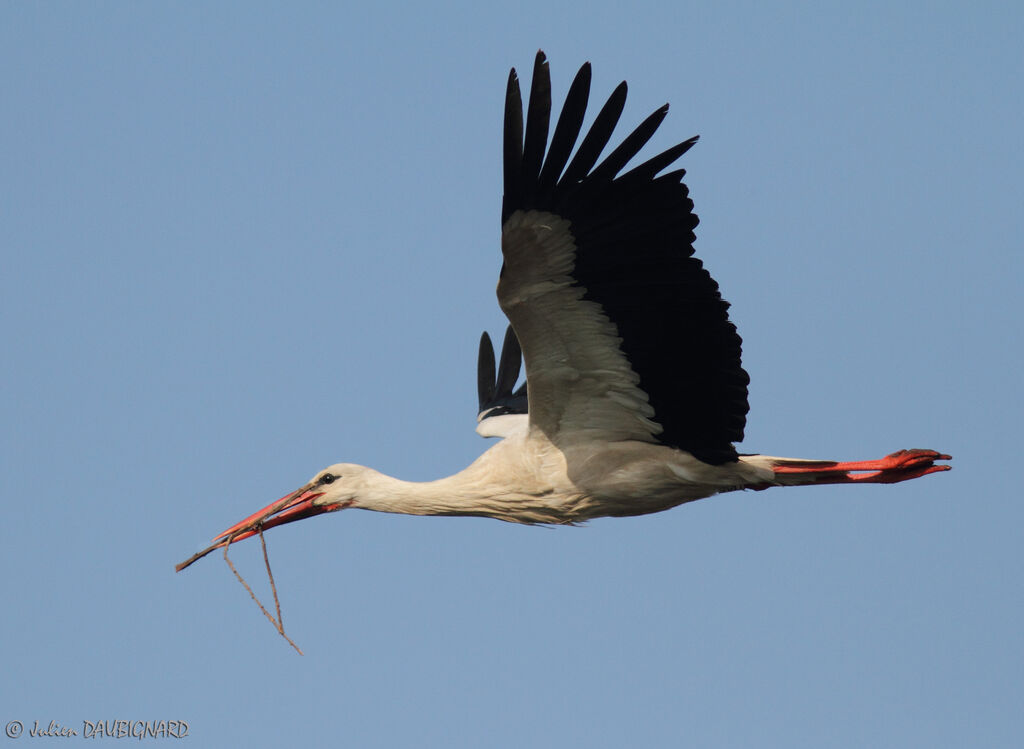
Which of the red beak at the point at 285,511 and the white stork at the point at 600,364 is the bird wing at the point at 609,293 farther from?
the red beak at the point at 285,511

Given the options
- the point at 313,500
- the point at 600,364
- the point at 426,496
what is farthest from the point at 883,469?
the point at 313,500

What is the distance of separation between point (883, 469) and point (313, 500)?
410 cm

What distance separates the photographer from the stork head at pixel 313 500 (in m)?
10.1

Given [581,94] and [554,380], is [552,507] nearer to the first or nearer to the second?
[554,380]

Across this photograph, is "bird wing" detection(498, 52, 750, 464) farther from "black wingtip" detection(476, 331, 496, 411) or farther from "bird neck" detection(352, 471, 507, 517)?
"black wingtip" detection(476, 331, 496, 411)

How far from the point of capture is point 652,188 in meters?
8.19

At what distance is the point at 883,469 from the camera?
966 centimetres

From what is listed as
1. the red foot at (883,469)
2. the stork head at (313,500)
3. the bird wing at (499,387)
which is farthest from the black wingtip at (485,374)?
the red foot at (883,469)

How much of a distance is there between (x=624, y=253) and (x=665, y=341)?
688mm

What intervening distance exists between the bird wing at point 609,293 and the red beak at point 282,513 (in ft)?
6.35

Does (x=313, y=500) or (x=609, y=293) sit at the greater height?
(x=609, y=293)

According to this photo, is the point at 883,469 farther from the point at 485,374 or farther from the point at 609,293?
the point at 485,374

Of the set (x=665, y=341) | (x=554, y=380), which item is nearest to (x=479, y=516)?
(x=554, y=380)

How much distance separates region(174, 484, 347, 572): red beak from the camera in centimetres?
1009
